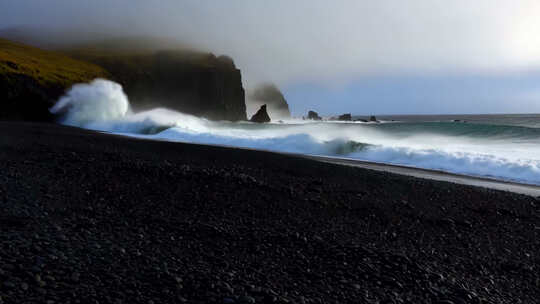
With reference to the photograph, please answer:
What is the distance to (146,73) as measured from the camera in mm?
59781

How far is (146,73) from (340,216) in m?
59.5

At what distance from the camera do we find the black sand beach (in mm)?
3137

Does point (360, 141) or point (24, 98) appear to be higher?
point (24, 98)

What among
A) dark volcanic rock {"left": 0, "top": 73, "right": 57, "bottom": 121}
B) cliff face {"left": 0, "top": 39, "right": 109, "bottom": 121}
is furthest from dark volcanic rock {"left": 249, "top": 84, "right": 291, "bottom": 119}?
dark volcanic rock {"left": 0, "top": 73, "right": 57, "bottom": 121}

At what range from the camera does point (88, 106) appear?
37.2 metres

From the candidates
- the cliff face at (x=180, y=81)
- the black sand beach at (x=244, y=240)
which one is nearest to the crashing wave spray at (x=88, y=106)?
the cliff face at (x=180, y=81)

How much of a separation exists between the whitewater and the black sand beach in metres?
5.95

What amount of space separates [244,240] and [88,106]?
3788cm

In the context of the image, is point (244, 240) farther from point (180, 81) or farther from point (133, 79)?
point (180, 81)

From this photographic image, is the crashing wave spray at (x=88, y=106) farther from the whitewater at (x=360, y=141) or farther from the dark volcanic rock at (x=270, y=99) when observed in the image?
the dark volcanic rock at (x=270, y=99)

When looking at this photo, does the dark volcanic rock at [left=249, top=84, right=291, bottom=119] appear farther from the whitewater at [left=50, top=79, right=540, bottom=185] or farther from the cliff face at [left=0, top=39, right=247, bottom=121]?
the whitewater at [left=50, top=79, right=540, bottom=185]

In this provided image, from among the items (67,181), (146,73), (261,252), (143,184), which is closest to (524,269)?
(261,252)

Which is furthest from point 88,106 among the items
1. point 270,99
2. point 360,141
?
point 270,99

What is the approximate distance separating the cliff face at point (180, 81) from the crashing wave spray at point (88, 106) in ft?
54.5
